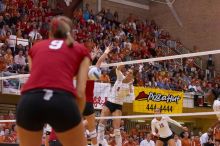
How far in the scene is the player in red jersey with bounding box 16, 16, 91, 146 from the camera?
3.77 meters

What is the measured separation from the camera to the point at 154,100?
67.2 feet

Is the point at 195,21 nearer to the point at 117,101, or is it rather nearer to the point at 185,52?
the point at 185,52

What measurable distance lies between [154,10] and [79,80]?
101 ft

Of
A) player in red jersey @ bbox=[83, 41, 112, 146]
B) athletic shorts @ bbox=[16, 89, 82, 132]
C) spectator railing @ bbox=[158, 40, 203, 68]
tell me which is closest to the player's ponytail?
athletic shorts @ bbox=[16, 89, 82, 132]

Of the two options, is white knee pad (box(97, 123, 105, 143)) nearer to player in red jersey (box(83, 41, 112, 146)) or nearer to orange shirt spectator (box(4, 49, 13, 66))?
player in red jersey (box(83, 41, 112, 146))

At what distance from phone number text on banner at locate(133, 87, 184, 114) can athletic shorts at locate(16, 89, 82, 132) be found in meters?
16.2

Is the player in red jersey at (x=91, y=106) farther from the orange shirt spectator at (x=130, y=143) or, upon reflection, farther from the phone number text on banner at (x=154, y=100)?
the phone number text on banner at (x=154, y=100)

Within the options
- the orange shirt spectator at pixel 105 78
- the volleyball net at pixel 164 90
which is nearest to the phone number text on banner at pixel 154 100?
the volleyball net at pixel 164 90

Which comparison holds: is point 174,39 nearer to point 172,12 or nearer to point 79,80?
point 172,12

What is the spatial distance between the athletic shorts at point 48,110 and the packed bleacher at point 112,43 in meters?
10.6

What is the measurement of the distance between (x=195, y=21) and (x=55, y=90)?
29464mm

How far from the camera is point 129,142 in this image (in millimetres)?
16453

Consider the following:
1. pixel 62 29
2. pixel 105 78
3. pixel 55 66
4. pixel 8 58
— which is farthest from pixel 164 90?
pixel 55 66

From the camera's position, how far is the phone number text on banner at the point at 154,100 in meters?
20.3
